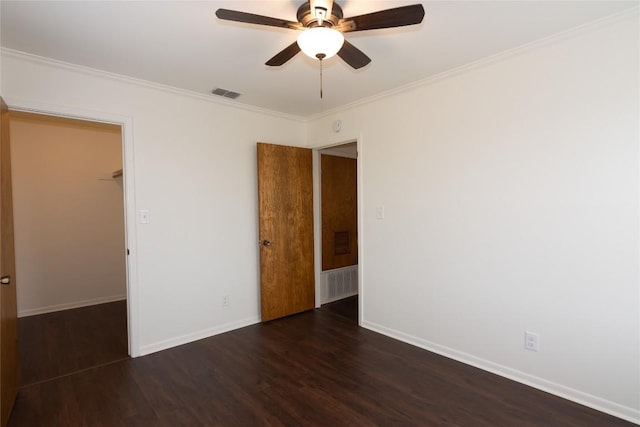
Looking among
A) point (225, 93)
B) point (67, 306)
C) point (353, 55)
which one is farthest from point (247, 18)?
point (67, 306)

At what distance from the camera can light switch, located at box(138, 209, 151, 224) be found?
298 centimetres

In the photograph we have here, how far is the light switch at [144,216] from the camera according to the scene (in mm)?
2982

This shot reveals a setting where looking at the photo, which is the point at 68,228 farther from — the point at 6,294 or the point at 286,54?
the point at 286,54

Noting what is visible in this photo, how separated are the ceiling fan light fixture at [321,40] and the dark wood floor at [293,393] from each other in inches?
85.7

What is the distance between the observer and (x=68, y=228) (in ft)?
14.3

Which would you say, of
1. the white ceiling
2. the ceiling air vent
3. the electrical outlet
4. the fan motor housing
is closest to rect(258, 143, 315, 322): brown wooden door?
the ceiling air vent

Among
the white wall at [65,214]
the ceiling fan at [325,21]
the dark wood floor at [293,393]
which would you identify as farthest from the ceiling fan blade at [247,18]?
the white wall at [65,214]

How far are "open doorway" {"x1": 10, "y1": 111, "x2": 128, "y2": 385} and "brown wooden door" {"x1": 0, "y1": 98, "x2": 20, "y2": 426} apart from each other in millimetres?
1202

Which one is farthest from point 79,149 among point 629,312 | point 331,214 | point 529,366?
point 629,312

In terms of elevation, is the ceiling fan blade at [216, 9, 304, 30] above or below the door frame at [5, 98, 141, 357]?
above

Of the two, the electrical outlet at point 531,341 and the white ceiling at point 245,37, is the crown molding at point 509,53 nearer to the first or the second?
the white ceiling at point 245,37

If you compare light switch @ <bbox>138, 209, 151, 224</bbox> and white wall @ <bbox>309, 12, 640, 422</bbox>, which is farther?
light switch @ <bbox>138, 209, 151, 224</bbox>

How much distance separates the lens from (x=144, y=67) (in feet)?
8.86

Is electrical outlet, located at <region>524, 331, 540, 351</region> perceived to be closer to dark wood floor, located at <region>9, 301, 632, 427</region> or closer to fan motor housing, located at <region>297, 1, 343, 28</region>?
dark wood floor, located at <region>9, 301, 632, 427</region>
